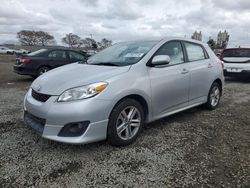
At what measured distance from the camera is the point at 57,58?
973cm

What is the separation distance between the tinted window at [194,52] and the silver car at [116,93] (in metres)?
0.02

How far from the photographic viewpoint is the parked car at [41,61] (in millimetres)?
9031

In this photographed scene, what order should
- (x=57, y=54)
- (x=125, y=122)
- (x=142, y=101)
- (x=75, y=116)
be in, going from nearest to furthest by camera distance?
(x=75, y=116) < (x=125, y=122) < (x=142, y=101) < (x=57, y=54)

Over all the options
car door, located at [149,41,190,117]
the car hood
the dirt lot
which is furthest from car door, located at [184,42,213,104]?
the car hood

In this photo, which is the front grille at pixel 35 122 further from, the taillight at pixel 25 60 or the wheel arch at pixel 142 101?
the taillight at pixel 25 60

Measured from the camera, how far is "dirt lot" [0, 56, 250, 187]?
2.50 m

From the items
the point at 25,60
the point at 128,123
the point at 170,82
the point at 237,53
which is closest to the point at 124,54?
the point at 170,82

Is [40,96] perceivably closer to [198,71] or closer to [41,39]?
[198,71]

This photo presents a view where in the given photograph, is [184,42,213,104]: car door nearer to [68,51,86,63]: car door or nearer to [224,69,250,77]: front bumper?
[224,69,250,77]: front bumper

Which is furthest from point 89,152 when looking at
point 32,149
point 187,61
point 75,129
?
point 187,61

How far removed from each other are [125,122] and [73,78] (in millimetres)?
915

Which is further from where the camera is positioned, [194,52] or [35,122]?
[194,52]

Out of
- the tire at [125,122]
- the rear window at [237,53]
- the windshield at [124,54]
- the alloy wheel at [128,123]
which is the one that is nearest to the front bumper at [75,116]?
the tire at [125,122]

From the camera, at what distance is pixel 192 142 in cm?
347
